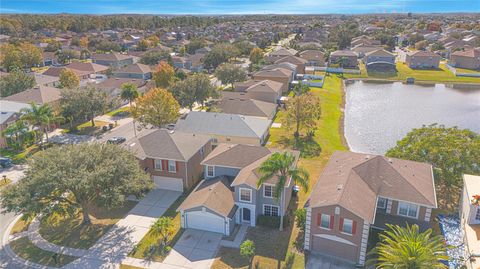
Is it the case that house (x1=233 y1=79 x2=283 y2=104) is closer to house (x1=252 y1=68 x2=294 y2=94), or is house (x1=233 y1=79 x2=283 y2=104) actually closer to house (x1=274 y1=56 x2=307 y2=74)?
house (x1=252 y1=68 x2=294 y2=94)

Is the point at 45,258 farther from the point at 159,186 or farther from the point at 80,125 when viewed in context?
the point at 80,125

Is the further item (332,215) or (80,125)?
(80,125)

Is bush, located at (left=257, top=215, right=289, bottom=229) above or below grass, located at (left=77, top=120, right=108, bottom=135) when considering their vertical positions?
above

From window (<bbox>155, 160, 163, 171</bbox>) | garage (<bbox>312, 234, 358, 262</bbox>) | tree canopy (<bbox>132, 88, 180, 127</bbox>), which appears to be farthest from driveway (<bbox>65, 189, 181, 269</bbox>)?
tree canopy (<bbox>132, 88, 180, 127</bbox>)

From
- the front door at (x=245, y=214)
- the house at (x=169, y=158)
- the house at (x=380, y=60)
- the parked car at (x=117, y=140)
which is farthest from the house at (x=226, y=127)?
the house at (x=380, y=60)

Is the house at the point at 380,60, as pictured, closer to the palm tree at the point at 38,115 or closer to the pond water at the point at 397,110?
the pond water at the point at 397,110

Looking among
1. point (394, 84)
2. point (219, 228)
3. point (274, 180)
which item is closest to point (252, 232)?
point (219, 228)
